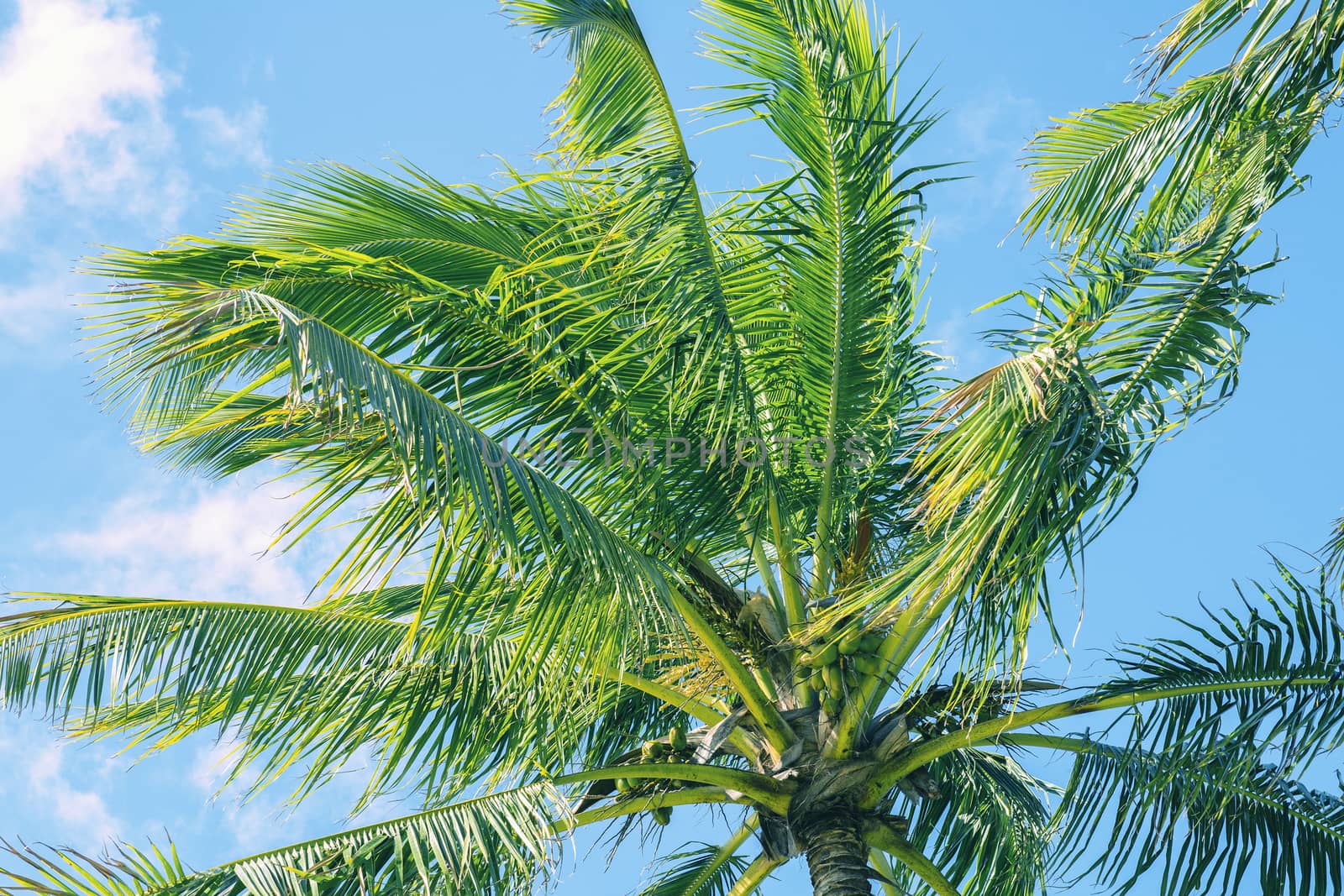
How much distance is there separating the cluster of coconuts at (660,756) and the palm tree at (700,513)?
0.06 ft

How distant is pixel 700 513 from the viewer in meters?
5.74

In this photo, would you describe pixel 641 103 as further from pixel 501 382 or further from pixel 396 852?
pixel 396 852

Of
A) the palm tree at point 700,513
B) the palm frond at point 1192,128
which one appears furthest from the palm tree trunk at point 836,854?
the palm frond at point 1192,128

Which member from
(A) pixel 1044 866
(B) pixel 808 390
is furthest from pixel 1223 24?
(A) pixel 1044 866

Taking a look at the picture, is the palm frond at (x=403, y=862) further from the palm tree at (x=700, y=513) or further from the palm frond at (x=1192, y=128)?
the palm frond at (x=1192, y=128)

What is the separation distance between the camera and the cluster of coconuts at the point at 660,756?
5652 mm

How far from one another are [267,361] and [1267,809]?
Answer: 4.60m

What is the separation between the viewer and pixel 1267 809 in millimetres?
5453

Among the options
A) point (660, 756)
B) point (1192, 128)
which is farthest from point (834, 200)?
point (660, 756)

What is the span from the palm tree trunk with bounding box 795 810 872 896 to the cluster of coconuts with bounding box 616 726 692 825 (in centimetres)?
57

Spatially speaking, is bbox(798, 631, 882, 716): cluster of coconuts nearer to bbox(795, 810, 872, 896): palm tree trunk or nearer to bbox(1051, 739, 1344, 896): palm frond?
bbox(795, 810, 872, 896): palm tree trunk

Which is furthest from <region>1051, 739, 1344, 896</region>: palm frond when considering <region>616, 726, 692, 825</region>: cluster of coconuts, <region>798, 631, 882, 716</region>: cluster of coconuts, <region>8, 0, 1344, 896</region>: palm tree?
<region>616, 726, 692, 825</region>: cluster of coconuts

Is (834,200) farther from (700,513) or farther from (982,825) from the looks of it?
(982,825)

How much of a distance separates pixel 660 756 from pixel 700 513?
3.45ft
